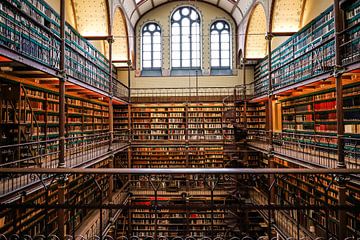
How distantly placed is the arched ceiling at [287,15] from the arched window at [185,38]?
5.49m

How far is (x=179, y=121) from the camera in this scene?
476 inches

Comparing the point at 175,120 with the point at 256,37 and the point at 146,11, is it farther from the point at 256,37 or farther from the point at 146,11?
the point at 146,11

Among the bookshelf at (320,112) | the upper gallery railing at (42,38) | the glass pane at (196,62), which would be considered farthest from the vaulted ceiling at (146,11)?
the bookshelf at (320,112)

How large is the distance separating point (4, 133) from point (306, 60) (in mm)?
8095

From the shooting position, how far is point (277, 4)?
352 inches

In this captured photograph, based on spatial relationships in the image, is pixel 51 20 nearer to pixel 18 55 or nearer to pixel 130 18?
pixel 18 55

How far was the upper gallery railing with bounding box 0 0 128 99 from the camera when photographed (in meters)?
4.30

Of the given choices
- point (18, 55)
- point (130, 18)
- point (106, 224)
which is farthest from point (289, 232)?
point (130, 18)

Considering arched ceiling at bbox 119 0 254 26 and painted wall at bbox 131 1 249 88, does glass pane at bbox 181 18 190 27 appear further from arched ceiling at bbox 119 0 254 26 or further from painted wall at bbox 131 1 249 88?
arched ceiling at bbox 119 0 254 26

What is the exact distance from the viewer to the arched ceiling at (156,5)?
11889 millimetres

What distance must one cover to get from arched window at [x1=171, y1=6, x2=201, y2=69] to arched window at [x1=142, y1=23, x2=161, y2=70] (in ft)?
2.51

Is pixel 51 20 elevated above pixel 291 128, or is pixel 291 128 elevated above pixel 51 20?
pixel 51 20

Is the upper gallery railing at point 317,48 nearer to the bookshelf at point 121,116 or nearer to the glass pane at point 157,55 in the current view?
the glass pane at point 157,55

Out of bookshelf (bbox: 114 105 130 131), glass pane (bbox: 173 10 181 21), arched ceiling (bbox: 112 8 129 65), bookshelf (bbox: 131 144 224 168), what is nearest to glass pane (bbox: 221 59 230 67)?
glass pane (bbox: 173 10 181 21)
